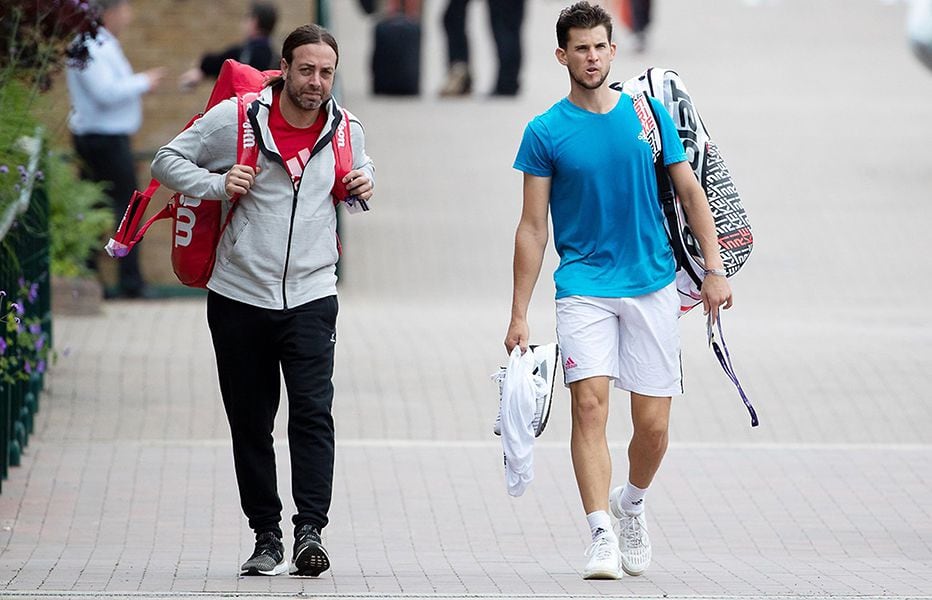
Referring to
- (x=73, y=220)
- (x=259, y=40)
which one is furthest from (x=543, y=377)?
(x=259, y=40)

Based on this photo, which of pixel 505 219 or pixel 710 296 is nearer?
pixel 710 296

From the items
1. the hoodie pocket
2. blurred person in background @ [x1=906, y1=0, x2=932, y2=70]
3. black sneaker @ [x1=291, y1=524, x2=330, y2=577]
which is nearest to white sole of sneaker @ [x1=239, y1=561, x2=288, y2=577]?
black sneaker @ [x1=291, y1=524, x2=330, y2=577]

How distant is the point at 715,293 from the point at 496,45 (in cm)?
1546

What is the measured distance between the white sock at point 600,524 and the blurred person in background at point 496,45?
15138mm

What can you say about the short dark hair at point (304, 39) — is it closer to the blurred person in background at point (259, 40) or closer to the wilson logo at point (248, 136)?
the wilson logo at point (248, 136)

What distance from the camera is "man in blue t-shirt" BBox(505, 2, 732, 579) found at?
614 cm

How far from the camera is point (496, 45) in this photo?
21.5m

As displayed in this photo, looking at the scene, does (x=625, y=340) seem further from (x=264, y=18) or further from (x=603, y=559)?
(x=264, y=18)

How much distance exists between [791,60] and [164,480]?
18.8 metres

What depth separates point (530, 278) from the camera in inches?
246

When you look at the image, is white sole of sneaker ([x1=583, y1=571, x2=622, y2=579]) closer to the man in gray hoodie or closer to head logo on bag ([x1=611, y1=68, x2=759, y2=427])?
head logo on bag ([x1=611, y1=68, x2=759, y2=427])

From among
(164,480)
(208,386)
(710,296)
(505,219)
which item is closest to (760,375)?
(208,386)

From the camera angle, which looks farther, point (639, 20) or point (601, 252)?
point (639, 20)

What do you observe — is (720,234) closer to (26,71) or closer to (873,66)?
(26,71)
